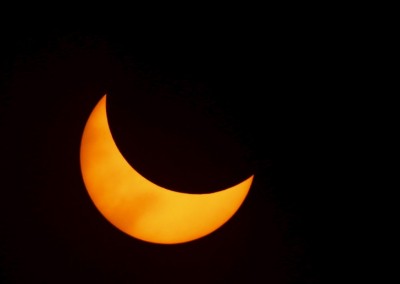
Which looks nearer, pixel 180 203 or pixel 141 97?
pixel 141 97

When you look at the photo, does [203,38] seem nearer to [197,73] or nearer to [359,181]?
[197,73]

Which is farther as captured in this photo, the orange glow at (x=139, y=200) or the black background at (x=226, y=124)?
the black background at (x=226, y=124)

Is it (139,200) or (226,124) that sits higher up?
(226,124)

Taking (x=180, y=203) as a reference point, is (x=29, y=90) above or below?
above

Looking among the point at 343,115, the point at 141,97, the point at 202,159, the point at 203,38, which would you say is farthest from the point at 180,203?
the point at 343,115
